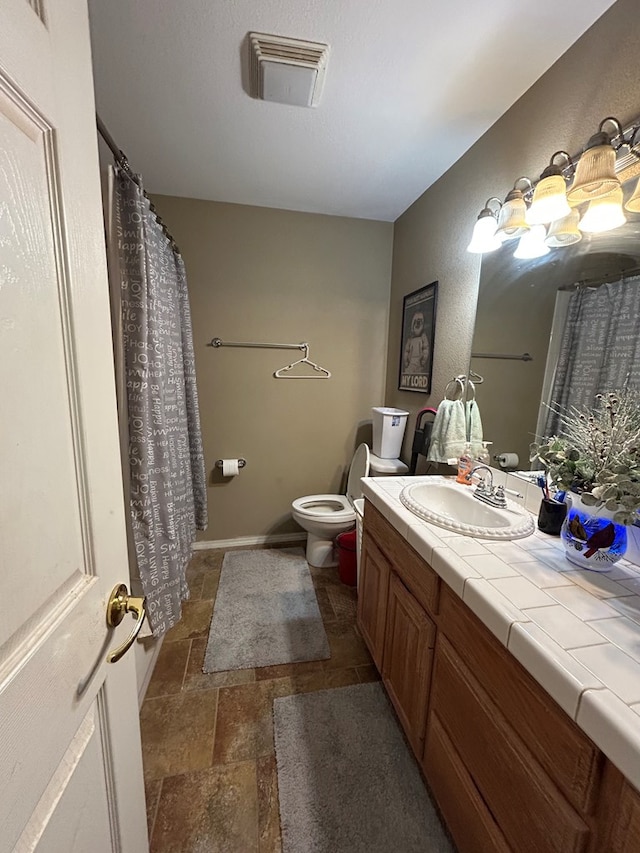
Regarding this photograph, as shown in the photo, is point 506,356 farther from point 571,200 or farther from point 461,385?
point 571,200

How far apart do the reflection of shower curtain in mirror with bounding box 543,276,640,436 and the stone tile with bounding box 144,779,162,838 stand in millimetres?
1818

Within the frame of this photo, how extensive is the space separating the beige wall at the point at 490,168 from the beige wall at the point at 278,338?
0.26 metres

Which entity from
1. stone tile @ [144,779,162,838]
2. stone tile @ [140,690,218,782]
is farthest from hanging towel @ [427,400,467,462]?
stone tile @ [144,779,162,838]

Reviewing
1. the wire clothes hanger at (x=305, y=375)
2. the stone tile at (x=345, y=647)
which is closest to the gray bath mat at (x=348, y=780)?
the stone tile at (x=345, y=647)

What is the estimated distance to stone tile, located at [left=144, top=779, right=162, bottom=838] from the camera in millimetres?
1041

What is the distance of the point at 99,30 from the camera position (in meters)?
1.13

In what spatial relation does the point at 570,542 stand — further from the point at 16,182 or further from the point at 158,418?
the point at 158,418

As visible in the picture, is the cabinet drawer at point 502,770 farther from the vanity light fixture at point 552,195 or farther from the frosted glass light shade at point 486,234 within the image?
the frosted glass light shade at point 486,234

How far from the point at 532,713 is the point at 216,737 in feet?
3.96

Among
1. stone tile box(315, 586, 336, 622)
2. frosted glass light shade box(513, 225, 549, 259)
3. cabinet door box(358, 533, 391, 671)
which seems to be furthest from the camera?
stone tile box(315, 586, 336, 622)

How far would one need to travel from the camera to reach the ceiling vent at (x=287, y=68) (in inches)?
45.8

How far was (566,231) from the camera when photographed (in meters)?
1.15

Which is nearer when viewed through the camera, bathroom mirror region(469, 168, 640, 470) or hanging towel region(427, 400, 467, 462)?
bathroom mirror region(469, 168, 640, 470)

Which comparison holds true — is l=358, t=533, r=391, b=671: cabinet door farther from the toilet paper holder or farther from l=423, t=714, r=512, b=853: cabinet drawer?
the toilet paper holder
